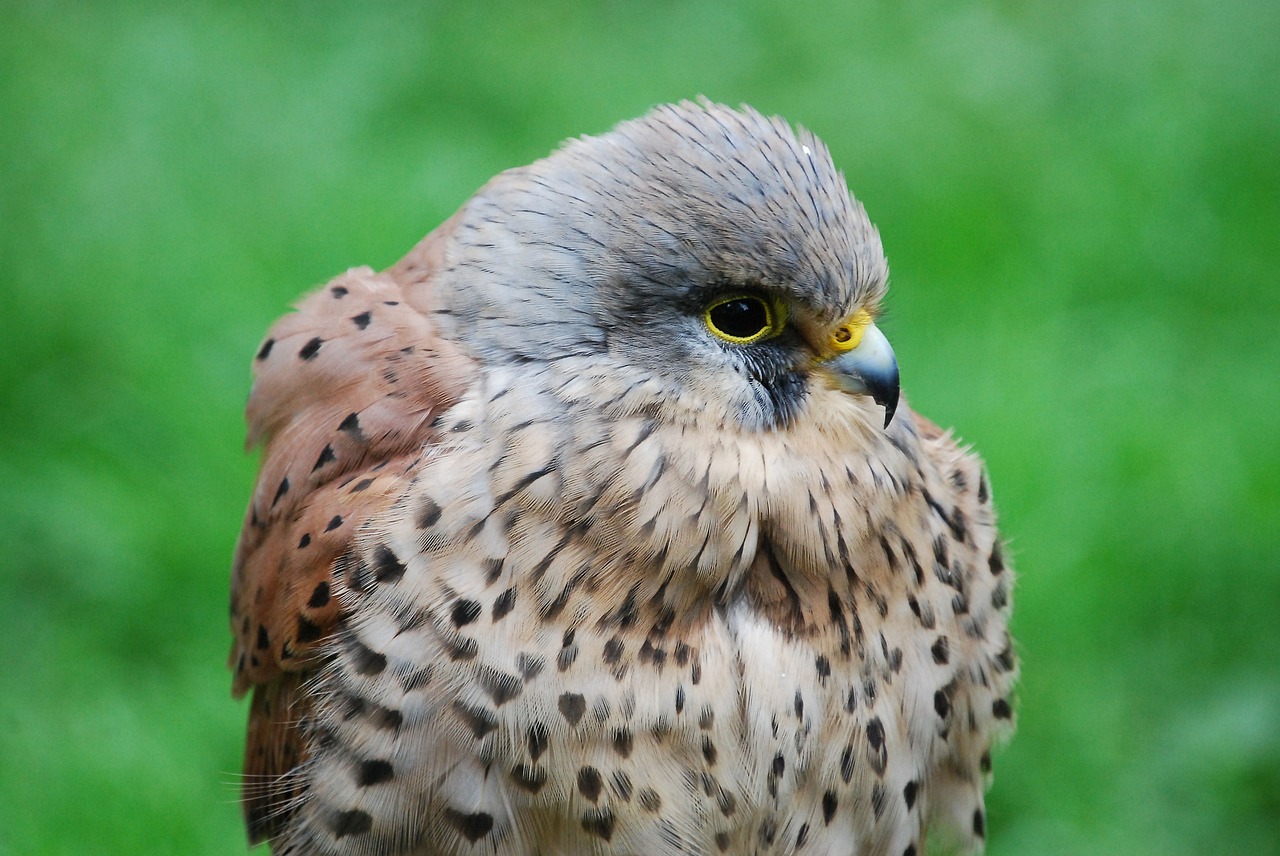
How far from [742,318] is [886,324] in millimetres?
1258

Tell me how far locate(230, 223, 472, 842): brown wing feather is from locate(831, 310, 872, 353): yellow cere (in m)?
0.67

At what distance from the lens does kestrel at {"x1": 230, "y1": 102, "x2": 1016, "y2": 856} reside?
260cm

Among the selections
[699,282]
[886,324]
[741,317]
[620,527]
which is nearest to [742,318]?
[741,317]

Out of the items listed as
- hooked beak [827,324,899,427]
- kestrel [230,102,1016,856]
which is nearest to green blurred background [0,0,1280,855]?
kestrel [230,102,1016,856]

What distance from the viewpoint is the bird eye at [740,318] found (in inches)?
104

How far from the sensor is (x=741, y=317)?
2.66 metres

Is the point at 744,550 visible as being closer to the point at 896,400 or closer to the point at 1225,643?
the point at 896,400

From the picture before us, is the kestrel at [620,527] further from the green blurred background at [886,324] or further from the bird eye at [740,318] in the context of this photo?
the green blurred background at [886,324]

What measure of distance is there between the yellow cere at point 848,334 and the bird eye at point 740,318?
0.40 ft

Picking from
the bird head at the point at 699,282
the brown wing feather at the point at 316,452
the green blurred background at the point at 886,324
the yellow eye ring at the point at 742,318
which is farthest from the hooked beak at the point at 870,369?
the green blurred background at the point at 886,324

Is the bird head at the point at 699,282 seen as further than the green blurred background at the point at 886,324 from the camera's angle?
No

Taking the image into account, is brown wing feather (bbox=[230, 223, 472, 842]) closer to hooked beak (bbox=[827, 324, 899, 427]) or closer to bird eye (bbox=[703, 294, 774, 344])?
bird eye (bbox=[703, 294, 774, 344])

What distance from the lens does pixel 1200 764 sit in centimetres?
436

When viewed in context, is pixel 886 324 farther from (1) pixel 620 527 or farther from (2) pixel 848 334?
(1) pixel 620 527
